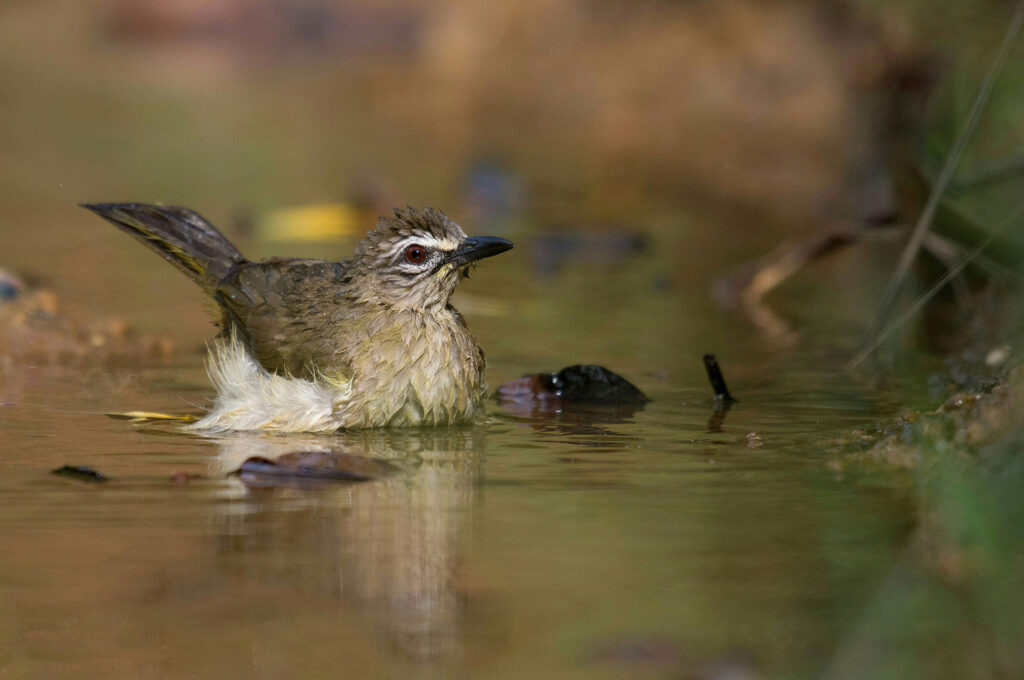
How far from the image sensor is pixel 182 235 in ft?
22.5

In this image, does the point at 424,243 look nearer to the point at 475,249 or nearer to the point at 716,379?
the point at 475,249

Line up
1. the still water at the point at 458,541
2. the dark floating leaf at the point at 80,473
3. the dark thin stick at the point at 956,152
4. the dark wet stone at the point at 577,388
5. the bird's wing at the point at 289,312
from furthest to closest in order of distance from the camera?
the dark wet stone at the point at 577,388 → the bird's wing at the point at 289,312 → the dark thin stick at the point at 956,152 → the dark floating leaf at the point at 80,473 → the still water at the point at 458,541

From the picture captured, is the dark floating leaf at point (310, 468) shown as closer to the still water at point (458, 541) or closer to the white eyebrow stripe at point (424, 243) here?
the still water at point (458, 541)

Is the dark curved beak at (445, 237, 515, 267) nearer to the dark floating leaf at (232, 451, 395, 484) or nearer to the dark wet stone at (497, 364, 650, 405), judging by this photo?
the dark wet stone at (497, 364, 650, 405)

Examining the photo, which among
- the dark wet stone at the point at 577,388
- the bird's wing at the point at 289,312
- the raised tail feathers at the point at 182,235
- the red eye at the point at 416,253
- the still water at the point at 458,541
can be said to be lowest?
the still water at the point at 458,541

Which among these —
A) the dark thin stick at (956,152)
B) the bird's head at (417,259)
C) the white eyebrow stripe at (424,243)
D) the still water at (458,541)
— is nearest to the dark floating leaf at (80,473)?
the still water at (458,541)

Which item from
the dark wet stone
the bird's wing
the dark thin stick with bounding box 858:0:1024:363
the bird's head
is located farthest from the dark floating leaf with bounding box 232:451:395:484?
the dark thin stick with bounding box 858:0:1024:363

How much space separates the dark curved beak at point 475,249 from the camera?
6.14 m

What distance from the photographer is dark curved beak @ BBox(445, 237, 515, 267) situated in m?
6.14

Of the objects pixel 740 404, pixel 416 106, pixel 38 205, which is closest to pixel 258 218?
pixel 38 205

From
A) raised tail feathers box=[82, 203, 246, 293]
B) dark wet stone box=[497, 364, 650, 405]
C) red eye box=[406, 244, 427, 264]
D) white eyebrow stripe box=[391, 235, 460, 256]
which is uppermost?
raised tail feathers box=[82, 203, 246, 293]

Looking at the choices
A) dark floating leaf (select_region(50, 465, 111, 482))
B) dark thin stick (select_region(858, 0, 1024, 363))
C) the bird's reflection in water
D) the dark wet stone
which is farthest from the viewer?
the dark wet stone

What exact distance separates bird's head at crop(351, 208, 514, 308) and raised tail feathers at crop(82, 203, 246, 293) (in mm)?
813

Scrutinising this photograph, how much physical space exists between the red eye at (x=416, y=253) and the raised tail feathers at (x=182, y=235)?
97 centimetres
